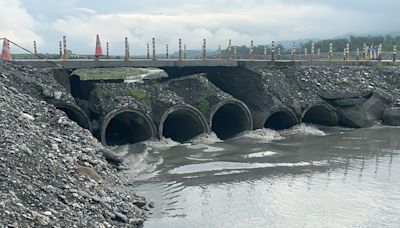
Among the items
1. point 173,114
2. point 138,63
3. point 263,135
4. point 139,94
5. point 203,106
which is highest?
point 138,63

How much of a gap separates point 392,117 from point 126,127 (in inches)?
539

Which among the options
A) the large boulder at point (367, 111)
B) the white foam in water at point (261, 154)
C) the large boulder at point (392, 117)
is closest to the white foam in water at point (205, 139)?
the white foam in water at point (261, 154)

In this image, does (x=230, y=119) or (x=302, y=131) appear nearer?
(x=302, y=131)

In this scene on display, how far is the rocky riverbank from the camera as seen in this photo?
9.78m

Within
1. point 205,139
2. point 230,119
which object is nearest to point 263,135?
point 230,119

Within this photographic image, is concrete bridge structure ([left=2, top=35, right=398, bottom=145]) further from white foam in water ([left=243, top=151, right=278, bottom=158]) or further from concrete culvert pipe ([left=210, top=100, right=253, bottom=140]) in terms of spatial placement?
white foam in water ([left=243, top=151, right=278, bottom=158])

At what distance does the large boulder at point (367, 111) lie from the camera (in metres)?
26.2

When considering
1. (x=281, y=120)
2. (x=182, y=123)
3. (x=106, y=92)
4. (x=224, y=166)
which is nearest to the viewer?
(x=224, y=166)

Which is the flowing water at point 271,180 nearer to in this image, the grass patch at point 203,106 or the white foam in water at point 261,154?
the white foam in water at point 261,154

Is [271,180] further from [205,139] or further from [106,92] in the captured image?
[106,92]

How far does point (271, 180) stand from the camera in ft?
53.1

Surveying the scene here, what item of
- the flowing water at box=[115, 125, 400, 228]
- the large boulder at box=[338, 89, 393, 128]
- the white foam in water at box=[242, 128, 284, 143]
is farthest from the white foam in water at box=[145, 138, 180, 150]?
the large boulder at box=[338, 89, 393, 128]

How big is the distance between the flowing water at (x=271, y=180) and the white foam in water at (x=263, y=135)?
5 centimetres

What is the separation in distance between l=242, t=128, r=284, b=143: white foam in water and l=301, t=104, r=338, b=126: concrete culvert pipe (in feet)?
7.39
